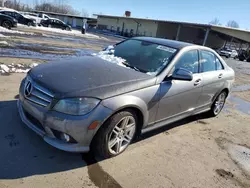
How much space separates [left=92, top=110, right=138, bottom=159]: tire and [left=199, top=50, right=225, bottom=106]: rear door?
6.56 ft

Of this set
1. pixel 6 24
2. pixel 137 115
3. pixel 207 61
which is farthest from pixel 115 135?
pixel 6 24

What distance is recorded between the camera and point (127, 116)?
3145mm

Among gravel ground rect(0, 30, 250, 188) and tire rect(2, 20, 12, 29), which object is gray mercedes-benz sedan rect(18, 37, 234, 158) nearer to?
gravel ground rect(0, 30, 250, 188)

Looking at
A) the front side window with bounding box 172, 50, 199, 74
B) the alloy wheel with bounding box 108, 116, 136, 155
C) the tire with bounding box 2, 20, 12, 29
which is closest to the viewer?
the alloy wheel with bounding box 108, 116, 136, 155

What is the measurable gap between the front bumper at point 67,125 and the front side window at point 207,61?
2.59 meters

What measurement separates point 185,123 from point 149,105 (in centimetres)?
200

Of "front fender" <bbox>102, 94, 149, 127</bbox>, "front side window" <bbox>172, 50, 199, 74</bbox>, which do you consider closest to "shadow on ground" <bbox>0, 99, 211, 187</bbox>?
"front fender" <bbox>102, 94, 149, 127</bbox>

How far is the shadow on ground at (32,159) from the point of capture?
2777 mm

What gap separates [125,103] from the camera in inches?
117

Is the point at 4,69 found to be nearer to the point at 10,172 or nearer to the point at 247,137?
the point at 10,172

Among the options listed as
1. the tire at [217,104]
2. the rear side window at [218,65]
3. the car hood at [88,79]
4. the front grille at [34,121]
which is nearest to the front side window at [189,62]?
the car hood at [88,79]

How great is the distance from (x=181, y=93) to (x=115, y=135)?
1.46m

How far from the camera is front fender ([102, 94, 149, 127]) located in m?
2.87

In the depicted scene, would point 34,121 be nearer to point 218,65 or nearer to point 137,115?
point 137,115
